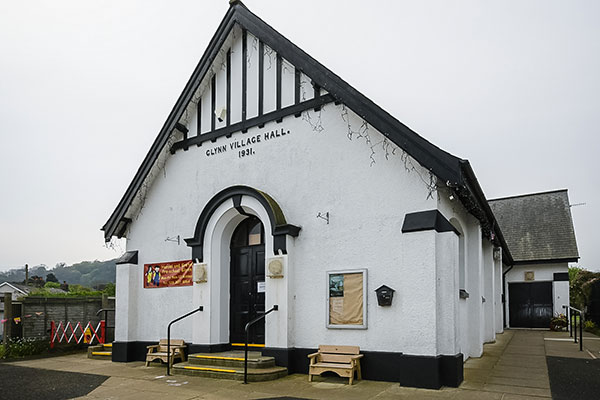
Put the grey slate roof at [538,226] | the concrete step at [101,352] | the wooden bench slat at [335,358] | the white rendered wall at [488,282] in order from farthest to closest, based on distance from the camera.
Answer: the grey slate roof at [538,226], the white rendered wall at [488,282], the concrete step at [101,352], the wooden bench slat at [335,358]

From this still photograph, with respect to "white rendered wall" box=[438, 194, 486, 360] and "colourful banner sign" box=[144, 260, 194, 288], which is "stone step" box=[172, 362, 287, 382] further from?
"white rendered wall" box=[438, 194, 486, 360]

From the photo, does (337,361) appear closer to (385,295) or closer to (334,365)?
(334,365)

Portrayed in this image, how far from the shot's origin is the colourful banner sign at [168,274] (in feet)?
42.3

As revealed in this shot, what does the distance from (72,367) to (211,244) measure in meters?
4.50

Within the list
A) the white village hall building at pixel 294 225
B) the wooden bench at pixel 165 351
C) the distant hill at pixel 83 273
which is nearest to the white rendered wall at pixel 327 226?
the white village hall building at pixel 294 225

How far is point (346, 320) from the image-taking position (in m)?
9.99

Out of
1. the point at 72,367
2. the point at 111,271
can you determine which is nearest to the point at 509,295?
the point at 72,367

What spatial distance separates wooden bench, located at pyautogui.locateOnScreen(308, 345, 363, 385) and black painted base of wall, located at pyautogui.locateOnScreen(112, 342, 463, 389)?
0.22 metres

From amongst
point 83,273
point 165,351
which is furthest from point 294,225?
point 83,273

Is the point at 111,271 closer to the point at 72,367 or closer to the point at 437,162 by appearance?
the point at 72,367

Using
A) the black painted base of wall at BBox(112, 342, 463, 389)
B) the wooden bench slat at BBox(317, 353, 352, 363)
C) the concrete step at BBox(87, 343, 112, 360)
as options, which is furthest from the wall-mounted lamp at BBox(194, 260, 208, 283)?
the concrete step at BBox(87, 343, 112, 360)

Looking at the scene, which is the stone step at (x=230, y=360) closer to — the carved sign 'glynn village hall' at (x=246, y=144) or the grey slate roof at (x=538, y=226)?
the carved sign 'glynn village hall' at (x=246, y=144)

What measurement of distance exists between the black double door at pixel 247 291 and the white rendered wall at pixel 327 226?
272 millimetres

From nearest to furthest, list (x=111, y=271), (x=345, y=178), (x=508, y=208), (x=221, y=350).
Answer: (x=345, y=178) → (x=221, y=350) → (x=508, y=208) → (x=111, y=271)
